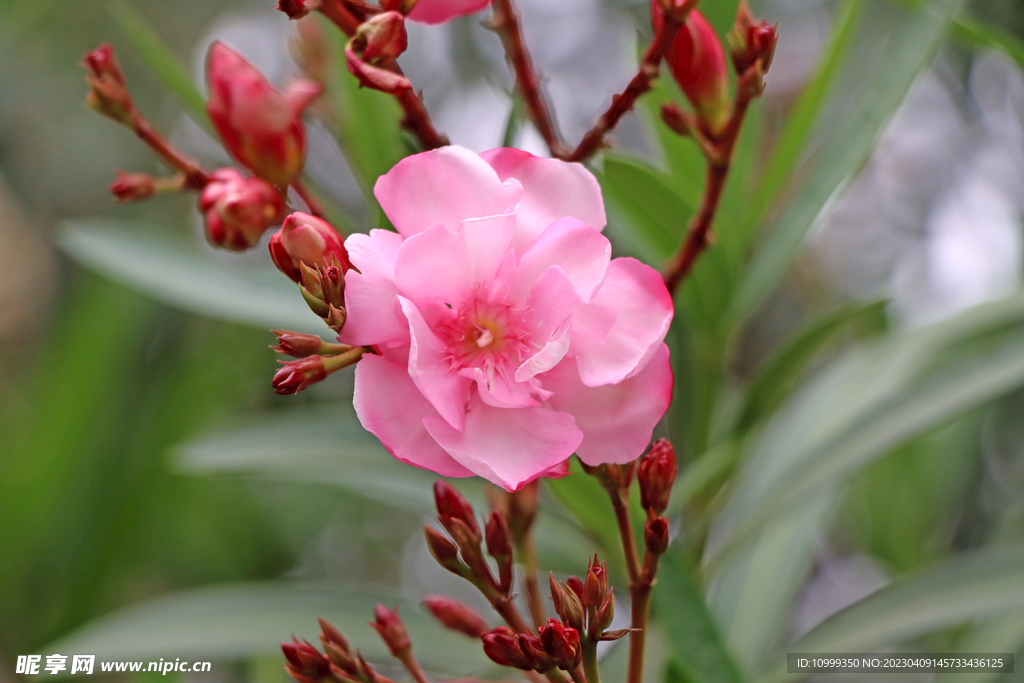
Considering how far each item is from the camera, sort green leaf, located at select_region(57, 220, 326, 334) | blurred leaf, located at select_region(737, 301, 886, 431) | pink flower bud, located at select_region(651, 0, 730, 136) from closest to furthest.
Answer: pink flower bud, located at select_region(651, 0, 730, 136) < blurred leaf, located at select_region(737, 301, 886, 431) < green leaf, located at select_region(57, 220, 326, 334)

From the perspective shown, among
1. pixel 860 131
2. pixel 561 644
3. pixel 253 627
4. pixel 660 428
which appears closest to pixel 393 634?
pixel 561 644

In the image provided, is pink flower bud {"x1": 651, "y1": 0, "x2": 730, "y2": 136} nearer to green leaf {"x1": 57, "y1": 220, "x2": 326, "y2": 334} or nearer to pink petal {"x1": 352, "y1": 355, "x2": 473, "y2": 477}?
pink petal {"x1": 352, "y1": 355, "x2": 473, "y2": 477}

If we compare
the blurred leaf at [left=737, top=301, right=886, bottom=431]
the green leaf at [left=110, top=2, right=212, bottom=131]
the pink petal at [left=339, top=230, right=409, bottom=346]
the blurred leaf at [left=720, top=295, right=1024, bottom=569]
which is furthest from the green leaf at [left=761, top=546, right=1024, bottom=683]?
the green leaf at [left=110, top=2, right=212, bottom=131]

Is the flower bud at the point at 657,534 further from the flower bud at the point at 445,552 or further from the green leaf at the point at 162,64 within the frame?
the green leaf at the point at 162,64

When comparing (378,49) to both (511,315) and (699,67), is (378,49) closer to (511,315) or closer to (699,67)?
(511,315)

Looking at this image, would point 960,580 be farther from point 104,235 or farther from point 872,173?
point 872,173

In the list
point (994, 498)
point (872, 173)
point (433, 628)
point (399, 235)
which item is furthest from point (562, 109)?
point (399, 235)

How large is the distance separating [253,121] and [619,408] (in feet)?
1.46


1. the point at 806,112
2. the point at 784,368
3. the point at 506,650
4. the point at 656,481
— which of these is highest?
the point at 806,112

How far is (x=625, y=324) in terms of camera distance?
51cm

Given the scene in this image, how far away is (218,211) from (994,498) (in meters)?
1.83

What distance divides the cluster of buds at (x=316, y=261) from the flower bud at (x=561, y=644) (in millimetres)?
224

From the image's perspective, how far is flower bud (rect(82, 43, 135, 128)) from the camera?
0.69 metres

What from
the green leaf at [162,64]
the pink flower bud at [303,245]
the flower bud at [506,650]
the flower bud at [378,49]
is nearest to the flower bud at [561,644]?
the flower bud at [506,650]
